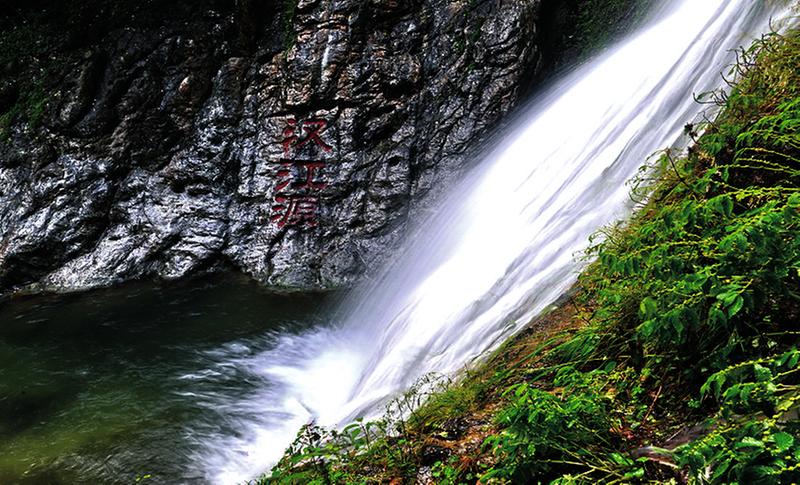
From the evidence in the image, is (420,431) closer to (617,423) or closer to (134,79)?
(617,423)

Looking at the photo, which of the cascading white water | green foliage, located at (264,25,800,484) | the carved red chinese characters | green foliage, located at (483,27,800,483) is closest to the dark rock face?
the carved red chinese characters

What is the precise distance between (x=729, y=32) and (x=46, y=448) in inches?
260

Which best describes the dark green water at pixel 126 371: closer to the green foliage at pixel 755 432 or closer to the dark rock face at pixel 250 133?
the dark rock face at pixel 250 133

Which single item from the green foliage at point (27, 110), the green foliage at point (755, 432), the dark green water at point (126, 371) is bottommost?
the green foliage at point (755, 432)

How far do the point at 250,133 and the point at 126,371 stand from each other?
385 centimetres

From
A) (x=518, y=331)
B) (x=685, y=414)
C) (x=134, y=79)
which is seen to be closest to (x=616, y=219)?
(x=518, y=331)

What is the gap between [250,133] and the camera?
7.77 metres

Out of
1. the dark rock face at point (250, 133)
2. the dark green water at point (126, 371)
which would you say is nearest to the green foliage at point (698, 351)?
the dark green water at point (126, 371)

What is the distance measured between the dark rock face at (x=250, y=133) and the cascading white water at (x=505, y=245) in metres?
0.97

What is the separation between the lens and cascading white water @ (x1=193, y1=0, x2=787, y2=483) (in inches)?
147

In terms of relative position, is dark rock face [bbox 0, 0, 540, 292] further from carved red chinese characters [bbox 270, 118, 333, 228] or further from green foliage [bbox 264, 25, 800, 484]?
green foliage [bbox 264, 25, 800, 484]

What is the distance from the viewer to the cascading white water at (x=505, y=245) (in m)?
3.74

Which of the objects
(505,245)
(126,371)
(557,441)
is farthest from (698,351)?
(126,371)

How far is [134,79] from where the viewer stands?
7.98 meters
